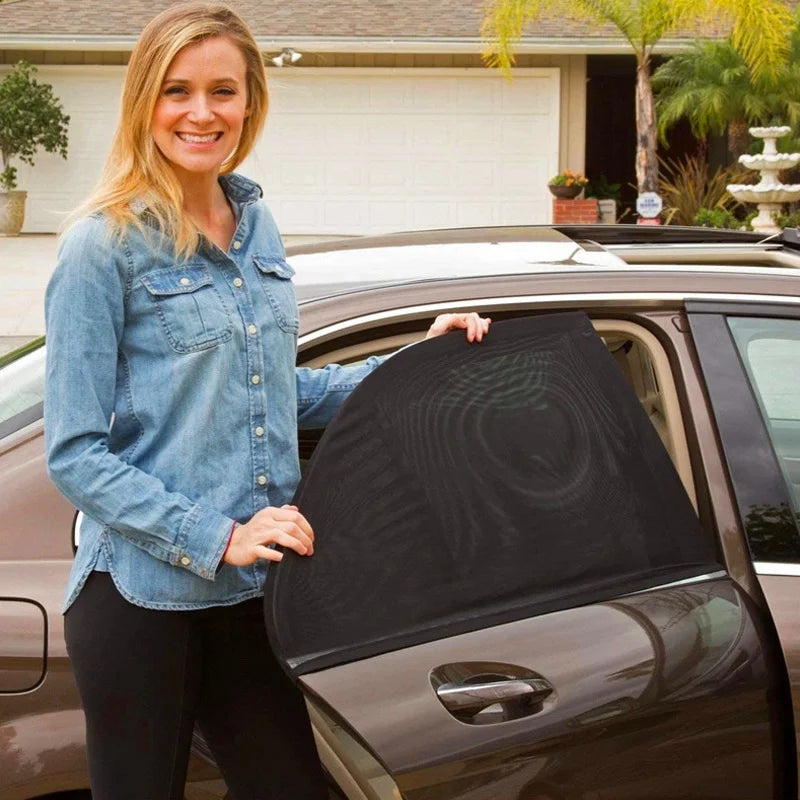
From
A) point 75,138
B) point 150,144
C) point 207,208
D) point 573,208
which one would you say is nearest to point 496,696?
point 207,208

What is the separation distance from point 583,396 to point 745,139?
16311 mm

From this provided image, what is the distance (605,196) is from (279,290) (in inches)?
687

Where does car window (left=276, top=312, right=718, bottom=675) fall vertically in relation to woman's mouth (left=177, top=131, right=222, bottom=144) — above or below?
below

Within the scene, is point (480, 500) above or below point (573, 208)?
above

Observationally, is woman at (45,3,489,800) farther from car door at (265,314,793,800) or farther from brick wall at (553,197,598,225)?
brick wall at (553,197,598,225)

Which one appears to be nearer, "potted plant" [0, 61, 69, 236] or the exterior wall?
"potted plant" [0, 61, 69, 236]

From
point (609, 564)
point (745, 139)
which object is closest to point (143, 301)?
point (609, 564)

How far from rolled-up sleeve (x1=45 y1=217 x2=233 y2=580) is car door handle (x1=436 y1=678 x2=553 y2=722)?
41 centimetres

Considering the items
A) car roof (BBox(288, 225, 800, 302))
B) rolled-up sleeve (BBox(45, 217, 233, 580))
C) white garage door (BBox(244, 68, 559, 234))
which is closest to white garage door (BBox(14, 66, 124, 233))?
white garage door (BBox(244, 68, 559, 234))

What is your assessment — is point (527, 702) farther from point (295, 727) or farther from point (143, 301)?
point (143, 301)

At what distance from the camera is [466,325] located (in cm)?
219

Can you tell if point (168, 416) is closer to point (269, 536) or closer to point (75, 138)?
point (269, 536)

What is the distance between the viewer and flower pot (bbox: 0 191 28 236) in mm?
18969

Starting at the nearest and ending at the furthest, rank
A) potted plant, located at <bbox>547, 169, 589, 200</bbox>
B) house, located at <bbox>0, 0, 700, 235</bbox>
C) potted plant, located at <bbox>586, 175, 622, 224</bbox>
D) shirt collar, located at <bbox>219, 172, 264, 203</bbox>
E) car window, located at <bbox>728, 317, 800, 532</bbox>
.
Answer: shirt collar, located at <bbox>219, 172, 264, 203</bbox> < car window, located at <bbox>728, 317, 800, 532</bbox> < potted plant, located at <bbox>547, 169, 589, 200</bbox> < potted plant, located at <bbox>586, 175, 622, 224</bbox> < house, located at <bbox>0, 0, 700, 235</bbox>
